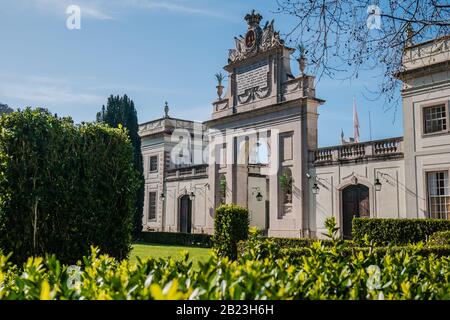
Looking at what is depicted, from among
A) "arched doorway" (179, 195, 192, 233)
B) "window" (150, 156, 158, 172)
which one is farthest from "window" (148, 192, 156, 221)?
"arched doorway" (179, 195, 192, 233)

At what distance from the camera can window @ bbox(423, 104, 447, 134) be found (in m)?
18.3

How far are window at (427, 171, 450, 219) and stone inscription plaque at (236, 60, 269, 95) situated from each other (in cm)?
1130

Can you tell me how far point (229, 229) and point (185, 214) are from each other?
54.6 ft

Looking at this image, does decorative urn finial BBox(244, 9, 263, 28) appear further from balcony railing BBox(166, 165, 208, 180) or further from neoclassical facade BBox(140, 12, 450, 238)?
balcony railing BBox(166, 165, 208, 180)

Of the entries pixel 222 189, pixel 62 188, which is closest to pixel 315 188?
pixel 222 189

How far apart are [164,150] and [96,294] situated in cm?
3265

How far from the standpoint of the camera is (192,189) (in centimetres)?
3142

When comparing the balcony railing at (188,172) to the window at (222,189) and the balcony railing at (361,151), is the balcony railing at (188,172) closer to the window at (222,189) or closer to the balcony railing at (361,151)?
the window at (222,189)

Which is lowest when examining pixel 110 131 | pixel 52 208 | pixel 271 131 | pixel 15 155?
pixel 52 208

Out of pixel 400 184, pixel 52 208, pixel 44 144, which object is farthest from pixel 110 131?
pixel 400 184

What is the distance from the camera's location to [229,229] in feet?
52.5

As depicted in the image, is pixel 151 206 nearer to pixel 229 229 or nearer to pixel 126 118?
pixel 126 118
